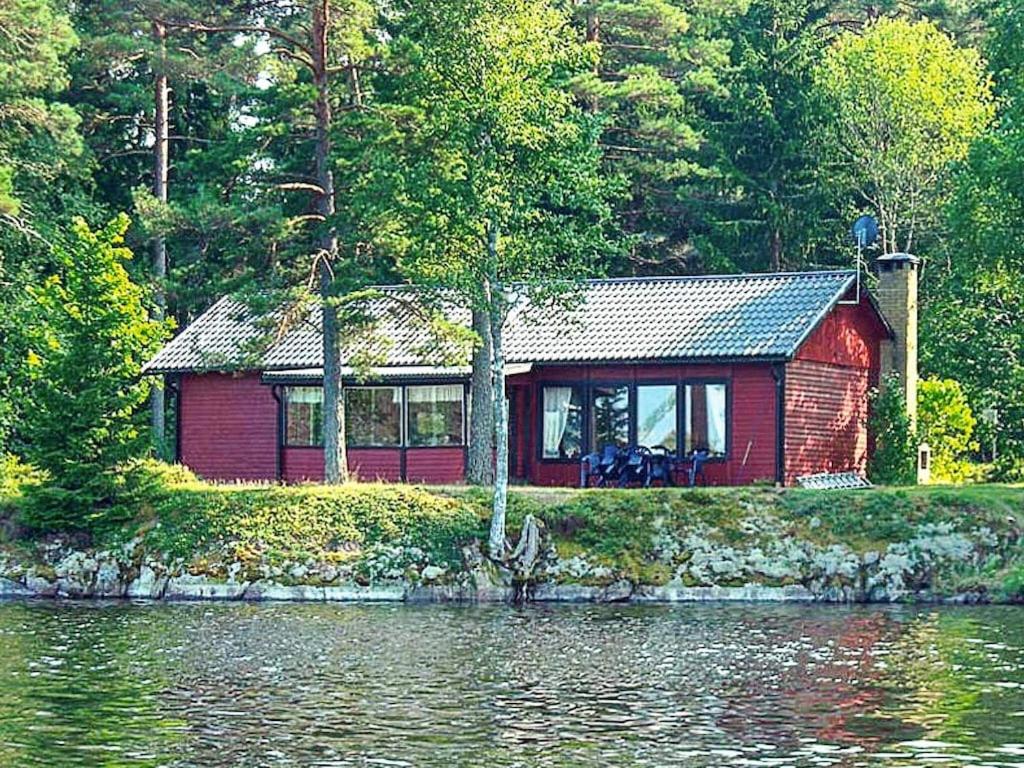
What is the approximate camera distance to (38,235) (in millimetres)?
45719

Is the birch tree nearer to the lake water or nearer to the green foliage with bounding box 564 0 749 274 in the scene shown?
the lake water

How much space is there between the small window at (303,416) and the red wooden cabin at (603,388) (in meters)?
0.03

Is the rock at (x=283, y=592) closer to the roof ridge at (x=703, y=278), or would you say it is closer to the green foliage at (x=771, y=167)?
the roof ridge at (x=703, y=278)

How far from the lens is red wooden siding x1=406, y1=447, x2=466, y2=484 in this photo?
125 ft

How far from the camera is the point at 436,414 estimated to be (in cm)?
3841

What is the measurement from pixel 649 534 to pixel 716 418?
17.2ft

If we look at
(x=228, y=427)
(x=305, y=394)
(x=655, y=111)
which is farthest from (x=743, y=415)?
(x=655, y=111)

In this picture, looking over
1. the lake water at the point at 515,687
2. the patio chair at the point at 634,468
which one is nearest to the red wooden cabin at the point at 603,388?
the patio chair at the point at 634,468

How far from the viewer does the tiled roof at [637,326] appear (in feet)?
119

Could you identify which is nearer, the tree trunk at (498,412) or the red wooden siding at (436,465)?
the tree trunk at (498,412)

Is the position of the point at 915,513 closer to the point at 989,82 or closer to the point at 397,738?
the point at 397,738

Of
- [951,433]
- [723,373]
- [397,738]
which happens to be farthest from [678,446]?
[397,738]

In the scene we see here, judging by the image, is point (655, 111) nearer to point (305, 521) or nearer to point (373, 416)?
point (373, 416)

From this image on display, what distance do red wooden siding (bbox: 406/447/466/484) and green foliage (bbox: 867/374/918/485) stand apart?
29.1 ft
